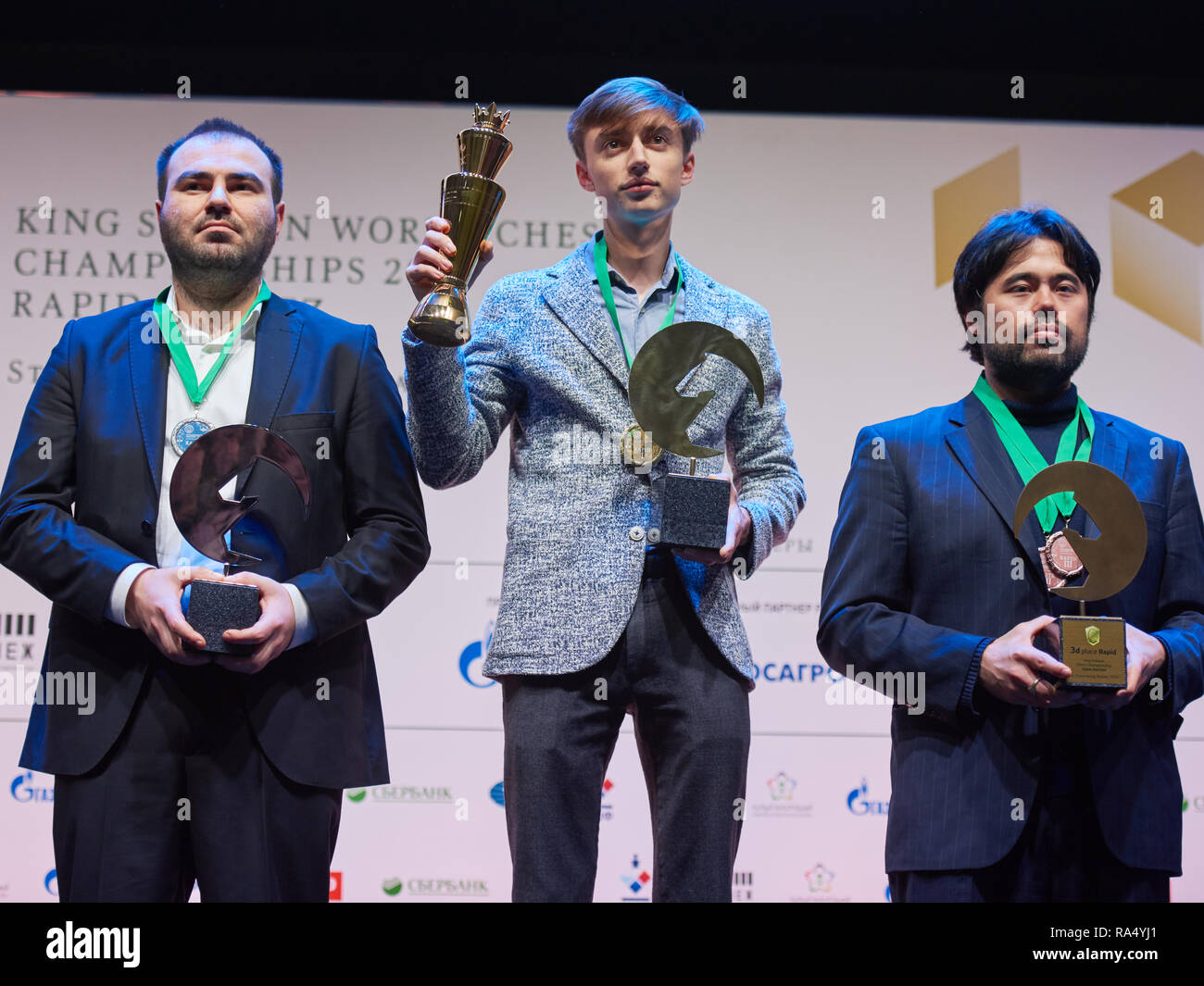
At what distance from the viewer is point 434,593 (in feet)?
13.3

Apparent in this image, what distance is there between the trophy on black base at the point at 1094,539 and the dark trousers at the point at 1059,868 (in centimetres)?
29

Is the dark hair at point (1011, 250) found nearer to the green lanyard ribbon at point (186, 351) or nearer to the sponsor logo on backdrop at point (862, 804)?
the green lanyard ribbon at point (186, 351)

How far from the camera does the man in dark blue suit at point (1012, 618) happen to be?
7.52ft

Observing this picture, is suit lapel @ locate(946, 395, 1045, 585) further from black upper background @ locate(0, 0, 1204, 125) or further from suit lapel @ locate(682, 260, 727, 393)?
black upper background @ locate(0, 0, 1204, 125)

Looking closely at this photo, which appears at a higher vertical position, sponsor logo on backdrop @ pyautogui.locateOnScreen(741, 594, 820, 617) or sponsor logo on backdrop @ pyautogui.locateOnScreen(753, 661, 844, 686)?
sponsor logo on backdrop @ pyautogui.locateOnScreen(741, 594, 820, 617)

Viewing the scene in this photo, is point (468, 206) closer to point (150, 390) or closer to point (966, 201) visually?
point (150, 390)

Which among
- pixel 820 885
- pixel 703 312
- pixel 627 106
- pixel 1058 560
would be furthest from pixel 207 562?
pixel 820 885

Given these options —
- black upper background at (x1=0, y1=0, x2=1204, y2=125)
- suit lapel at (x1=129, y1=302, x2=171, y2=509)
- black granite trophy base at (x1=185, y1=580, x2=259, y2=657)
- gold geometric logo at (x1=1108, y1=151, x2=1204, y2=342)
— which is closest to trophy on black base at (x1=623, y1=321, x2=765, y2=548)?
black granite trophy base at (x1=185, y1=580, x2=259, y2=657)

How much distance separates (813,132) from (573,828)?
261 centimetres

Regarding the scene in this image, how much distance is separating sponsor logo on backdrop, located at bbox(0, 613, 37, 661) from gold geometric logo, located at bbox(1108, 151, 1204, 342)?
341 centimetres

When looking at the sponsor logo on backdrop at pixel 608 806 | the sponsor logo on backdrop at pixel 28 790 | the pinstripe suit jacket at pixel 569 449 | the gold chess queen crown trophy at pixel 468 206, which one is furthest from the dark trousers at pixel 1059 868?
the sponsor logo on backdrop at pixel 28 790

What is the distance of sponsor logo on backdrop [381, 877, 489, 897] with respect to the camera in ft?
12.6
